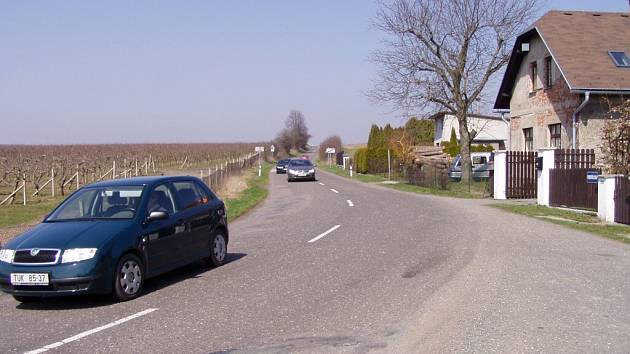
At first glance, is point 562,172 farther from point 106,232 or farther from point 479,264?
point 106,232

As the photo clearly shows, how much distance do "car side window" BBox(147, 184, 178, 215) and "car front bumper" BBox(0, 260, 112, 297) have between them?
4.84 ft

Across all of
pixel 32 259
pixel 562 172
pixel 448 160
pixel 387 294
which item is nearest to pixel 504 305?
pixel 387 294

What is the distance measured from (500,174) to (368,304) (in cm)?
2008

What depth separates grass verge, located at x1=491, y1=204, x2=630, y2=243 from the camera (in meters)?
15.0

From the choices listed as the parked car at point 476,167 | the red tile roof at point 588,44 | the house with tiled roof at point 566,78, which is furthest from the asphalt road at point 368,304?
the parked car at point 476,167

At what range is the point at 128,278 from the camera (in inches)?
331

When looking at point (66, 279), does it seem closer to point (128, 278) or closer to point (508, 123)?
point (128, 278)

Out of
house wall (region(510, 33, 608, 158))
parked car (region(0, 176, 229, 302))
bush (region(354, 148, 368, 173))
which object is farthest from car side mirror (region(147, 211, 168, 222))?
bush (region(354, 148, 368, 173))

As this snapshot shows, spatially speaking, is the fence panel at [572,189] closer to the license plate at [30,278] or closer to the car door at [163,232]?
the car door at [163,232]

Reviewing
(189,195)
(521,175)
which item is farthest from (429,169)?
(189,195)

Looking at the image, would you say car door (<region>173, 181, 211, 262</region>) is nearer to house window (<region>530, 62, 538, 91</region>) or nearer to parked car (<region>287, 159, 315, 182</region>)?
house window (<region>530, 62, 538, 91</region>)

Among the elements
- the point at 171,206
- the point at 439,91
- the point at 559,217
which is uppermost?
the point at 439,91

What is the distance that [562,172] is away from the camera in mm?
21531

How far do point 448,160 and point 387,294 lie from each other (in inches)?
1617
